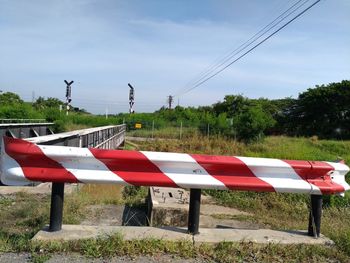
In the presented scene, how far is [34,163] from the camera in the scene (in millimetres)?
3674

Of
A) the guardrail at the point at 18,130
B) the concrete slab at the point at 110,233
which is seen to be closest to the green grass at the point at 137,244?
the concrete slab at the point at 110,233

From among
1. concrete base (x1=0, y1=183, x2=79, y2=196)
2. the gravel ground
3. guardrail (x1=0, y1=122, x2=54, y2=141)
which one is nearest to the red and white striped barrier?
the gravel ground

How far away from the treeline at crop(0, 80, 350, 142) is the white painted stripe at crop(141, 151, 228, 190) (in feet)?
116

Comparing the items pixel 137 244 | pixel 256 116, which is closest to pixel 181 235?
pixel 137 244

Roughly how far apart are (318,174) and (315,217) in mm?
418

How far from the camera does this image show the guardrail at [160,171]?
3.67m

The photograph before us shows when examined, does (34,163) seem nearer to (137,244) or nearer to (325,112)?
(137,244)

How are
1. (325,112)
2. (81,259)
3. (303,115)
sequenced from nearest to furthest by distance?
(81,259)
(325,112)
(303,115)

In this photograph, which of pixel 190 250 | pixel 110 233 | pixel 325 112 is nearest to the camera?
pixel 190 250

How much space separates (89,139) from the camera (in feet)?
47.0

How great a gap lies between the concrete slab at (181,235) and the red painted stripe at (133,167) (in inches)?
18.0

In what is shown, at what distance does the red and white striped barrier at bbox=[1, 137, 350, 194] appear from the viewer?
367cm

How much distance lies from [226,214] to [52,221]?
10.0 feet

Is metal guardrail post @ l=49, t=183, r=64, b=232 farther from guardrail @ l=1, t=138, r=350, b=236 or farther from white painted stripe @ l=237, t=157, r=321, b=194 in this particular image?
white painted stripe @ l=237, t=157, r=321, b=194
